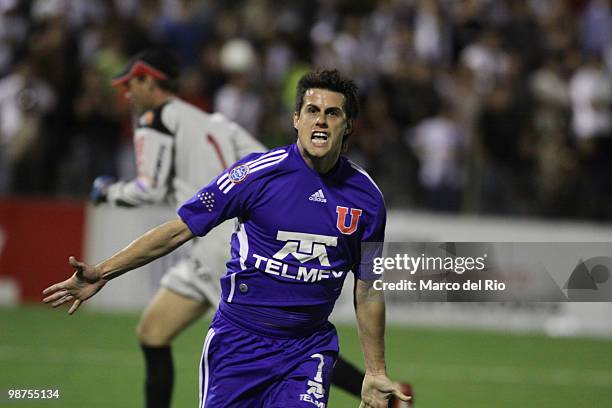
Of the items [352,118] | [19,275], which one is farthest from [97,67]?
[352,118]

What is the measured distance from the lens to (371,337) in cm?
544

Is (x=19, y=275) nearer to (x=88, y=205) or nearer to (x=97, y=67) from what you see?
(x=88, y=205)

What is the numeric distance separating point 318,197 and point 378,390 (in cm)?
97

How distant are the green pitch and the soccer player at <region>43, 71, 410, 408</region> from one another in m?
3.65

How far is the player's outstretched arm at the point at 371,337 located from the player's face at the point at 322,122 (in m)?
0.70

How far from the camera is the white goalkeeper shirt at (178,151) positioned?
25.1 feet

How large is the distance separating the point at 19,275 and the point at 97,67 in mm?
2878

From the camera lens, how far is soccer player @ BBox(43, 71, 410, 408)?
5.32 m

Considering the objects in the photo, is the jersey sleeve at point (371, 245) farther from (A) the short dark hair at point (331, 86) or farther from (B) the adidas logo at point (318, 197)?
(A) the short dark hair at point (331, 86)

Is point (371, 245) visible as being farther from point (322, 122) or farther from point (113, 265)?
→ point (113, 265)

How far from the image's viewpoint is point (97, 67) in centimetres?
1457

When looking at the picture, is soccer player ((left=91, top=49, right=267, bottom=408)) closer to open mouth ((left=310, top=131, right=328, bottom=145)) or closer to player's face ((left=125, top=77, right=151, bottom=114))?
player's face ((left=125, top=77, right=151, bottom=114))

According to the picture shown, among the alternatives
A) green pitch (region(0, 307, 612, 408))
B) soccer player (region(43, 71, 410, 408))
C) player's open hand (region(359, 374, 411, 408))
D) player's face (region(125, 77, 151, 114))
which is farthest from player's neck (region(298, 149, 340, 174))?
green pitch (region(0, 307, 612, 408))

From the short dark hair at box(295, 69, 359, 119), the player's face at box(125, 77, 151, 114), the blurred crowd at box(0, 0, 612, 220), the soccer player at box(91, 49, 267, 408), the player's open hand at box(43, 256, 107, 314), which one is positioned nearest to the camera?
the player's open hand at box(43, 256, 107, 314)
